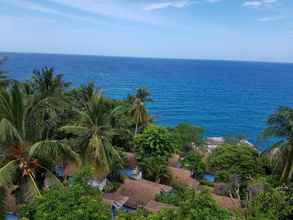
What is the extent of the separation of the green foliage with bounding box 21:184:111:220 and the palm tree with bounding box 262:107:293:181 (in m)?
16.2

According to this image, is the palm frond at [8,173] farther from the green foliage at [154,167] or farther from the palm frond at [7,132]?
the green foliage at [154,167]

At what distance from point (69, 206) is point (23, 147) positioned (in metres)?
3.96

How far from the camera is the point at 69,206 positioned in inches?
289

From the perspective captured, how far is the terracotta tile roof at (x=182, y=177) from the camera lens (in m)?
26.5

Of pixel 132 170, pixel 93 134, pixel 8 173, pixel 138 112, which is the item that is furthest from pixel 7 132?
pixel 138 112

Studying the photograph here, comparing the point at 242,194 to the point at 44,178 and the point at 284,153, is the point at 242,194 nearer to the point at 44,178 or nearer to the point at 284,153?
the point at 284,153

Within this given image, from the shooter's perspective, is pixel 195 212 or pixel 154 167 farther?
pixel 154 167

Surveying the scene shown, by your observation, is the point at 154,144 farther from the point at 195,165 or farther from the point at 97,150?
the point at 97,150

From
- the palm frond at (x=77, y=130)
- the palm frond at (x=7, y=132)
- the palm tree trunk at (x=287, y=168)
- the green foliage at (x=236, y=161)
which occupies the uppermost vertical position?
the palm frond at (x=7, y=132)

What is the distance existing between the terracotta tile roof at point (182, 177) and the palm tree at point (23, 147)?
1724 centimetres

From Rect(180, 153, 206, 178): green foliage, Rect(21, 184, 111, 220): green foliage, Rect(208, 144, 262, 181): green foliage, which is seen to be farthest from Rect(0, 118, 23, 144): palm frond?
Rect(180, 153, 206, 178): green foliage

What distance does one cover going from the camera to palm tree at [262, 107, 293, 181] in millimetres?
20656

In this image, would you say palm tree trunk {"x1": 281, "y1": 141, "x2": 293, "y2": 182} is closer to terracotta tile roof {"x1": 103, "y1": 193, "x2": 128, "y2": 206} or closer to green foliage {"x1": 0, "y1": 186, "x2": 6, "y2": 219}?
terracotta tile roof {"x1": 103, "y1": 193, "x2": 128, "y2": 206}

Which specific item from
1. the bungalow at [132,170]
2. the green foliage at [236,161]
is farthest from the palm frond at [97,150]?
the green foliage at [236,161]
